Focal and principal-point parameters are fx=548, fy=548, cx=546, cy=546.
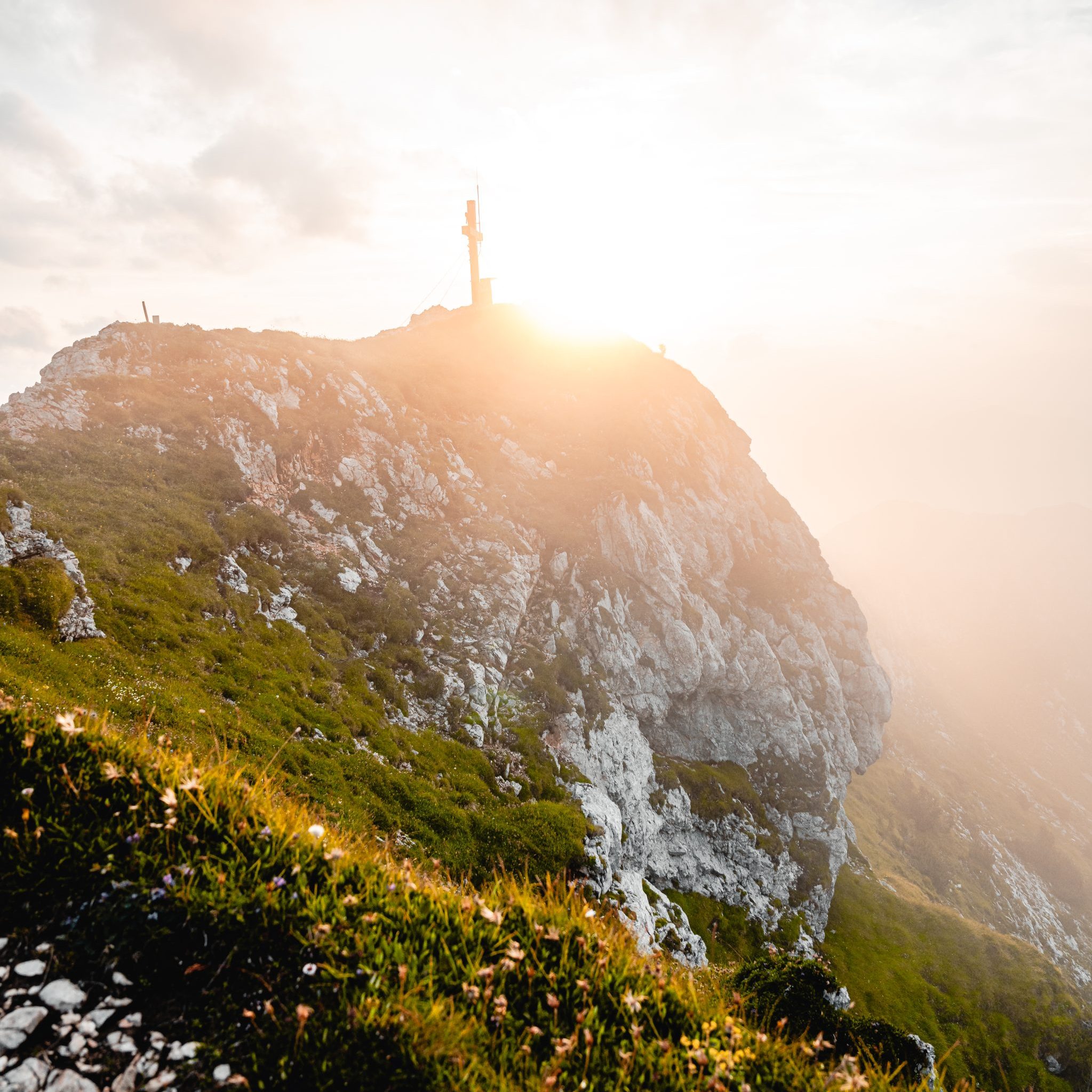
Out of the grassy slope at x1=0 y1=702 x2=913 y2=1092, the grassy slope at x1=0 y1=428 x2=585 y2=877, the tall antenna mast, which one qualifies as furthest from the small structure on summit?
the grassy slope at x1=0 y1=702 x2=913 y2=1092

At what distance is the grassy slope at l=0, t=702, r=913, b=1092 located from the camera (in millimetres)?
3912

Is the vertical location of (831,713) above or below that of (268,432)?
below

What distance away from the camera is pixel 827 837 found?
70812 millimetres

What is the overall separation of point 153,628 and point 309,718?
25.0 feet

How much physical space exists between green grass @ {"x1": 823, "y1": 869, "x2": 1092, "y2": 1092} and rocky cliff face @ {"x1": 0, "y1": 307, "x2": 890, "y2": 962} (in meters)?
7.87

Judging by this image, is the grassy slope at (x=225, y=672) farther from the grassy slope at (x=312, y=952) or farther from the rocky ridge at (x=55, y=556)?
the grassy slope at (x=312, y=952)

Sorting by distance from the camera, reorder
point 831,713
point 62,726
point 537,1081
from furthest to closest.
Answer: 1. point 831,713
2. point 62,726
3. point 537,1081

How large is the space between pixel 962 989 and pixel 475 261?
407ft

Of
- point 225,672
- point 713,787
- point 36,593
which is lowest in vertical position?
point 713,787

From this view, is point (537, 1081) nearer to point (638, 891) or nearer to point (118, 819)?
point (118, 819)

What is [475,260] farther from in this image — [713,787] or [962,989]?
[962,989]

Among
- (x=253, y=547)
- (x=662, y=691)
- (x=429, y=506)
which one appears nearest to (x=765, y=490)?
(x=662, y=691)

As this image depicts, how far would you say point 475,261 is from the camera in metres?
92.1

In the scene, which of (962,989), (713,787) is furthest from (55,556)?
(962,989)
